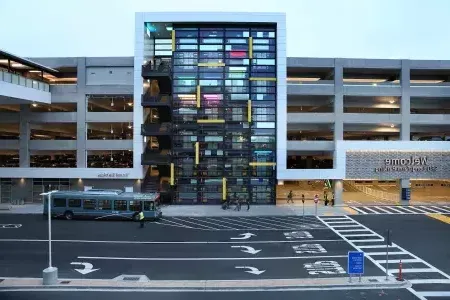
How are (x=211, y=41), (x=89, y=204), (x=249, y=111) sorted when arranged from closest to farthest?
1. (x=89, y=204)
2. (x=249, y=111)
3. (x=211, y=41)

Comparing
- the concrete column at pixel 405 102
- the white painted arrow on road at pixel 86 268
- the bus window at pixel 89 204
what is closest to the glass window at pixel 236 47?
the concrete column at pixel 405 102

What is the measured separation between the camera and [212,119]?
45844mm

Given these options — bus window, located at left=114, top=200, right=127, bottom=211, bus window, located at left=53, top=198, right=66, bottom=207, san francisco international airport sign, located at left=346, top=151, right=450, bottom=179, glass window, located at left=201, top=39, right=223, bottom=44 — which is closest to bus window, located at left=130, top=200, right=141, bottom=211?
bus window, located at left=114, top=200, right=127, bottom=211

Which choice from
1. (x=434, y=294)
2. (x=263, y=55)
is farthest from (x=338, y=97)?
(x=434, y=294)

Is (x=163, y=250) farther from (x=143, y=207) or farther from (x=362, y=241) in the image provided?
(x=362, y=241)

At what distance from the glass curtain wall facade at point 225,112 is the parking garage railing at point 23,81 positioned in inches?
578

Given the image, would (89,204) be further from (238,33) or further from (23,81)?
(238,33)

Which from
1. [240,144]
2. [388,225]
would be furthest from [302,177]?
[388,225]

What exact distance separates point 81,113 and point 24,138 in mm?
7442

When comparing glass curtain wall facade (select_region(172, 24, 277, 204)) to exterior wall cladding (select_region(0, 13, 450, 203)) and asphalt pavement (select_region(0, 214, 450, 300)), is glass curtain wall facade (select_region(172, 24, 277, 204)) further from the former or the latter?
asphalt pavement (select_region(0, 214, 450, 300))

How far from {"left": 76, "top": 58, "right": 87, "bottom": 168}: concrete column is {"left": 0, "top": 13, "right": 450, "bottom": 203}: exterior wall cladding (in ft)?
0.38

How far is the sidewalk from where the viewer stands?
1862cm

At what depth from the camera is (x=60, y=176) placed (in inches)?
1788

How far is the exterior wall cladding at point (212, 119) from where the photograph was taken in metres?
45.2
